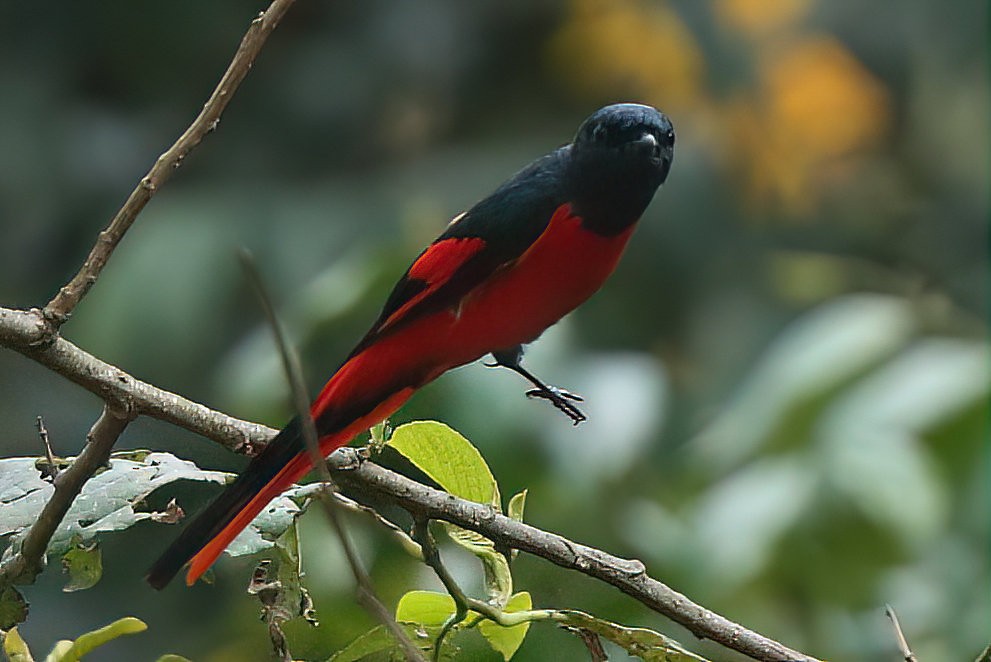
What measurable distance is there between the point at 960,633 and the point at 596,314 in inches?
63.8

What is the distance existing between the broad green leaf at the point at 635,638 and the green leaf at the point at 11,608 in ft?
1.27

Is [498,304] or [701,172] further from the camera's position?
[701,172]

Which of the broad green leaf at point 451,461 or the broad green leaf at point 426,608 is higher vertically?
the broad green leaf at point 451,461

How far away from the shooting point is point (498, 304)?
85 centimetres

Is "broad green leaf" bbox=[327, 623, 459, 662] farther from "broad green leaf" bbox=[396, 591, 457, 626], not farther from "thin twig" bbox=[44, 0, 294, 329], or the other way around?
"thin twig" bbox=[44, 0, 294, 329]

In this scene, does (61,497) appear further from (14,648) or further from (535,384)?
(535,384)

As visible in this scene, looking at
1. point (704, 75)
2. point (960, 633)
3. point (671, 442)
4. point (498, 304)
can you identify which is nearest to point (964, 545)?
point (960, 633)

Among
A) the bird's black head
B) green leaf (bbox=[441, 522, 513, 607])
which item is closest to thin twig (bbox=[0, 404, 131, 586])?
green leaf (bbox=[441, 522, 513, 607])

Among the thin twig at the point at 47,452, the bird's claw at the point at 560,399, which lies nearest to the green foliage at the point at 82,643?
the thin twig at the point at 47,452

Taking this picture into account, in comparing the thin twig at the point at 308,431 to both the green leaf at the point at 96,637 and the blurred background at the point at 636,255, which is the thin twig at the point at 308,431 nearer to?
the green leaf at the point at 96,637

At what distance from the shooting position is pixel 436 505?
3.12ft

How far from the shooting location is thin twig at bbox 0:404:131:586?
88 cm

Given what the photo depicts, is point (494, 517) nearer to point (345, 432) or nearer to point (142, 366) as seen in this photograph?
point (345, 432)

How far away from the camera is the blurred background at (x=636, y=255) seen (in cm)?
217
